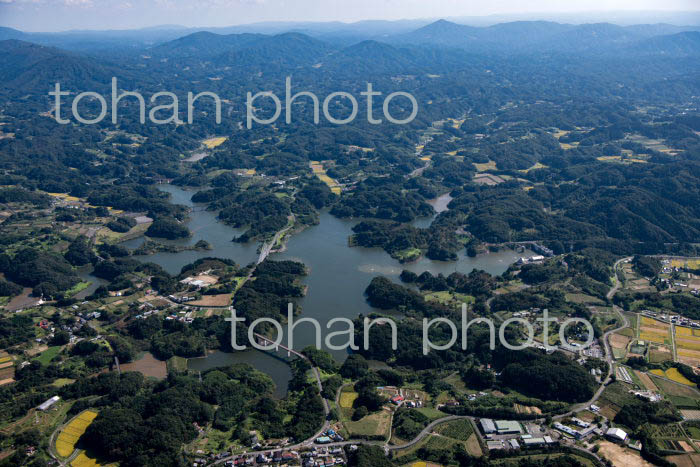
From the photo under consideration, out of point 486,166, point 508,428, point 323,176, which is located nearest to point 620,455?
point 508,428

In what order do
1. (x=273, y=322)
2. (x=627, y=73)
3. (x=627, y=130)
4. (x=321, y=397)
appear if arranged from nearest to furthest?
1. (x=321, y=397)
2. (x=273, y=322)
3. (x=627, y=130)
4. (x=627, y=73)

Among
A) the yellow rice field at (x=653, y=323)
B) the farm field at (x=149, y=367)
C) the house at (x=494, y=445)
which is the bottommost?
the farm field at (x=149, y=367)

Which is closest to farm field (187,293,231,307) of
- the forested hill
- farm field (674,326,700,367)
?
the forested hill

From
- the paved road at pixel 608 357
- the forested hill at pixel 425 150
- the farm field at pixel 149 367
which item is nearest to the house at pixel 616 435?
the paved road at pixel 608 357

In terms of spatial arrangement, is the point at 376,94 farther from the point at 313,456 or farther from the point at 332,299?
the point at 313,456

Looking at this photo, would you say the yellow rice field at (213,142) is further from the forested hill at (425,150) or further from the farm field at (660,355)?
the farm field at (660,355)

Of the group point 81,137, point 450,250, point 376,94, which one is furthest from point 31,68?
point 450,250
